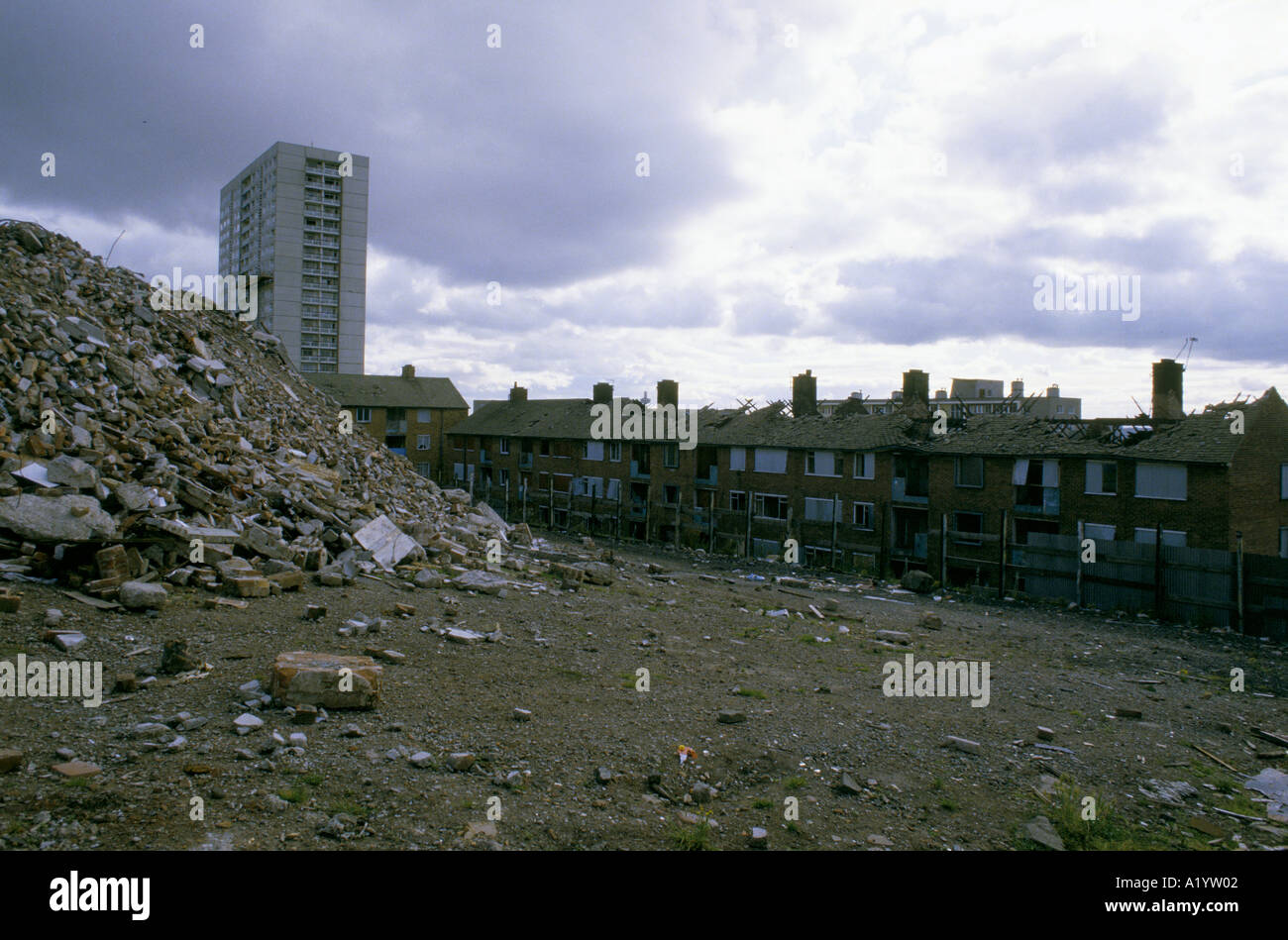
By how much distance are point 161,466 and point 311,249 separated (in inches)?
2829

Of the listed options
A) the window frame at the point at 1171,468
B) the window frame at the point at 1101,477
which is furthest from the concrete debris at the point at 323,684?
the window frame at the point at 1101,477

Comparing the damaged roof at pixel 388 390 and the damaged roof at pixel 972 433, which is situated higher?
the damaged roof at pixel 388 390

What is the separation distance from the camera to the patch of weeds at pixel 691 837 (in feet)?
20.5

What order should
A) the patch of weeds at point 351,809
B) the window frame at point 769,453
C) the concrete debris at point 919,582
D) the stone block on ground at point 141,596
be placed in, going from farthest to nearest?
the window frame at point 769,453, the concrete debris at point 919,582, the stone block on ground at point 141,596, the patch of weeds at point 351,809

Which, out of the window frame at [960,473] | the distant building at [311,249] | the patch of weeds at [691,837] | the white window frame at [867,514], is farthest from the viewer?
the distant building at [311,249]

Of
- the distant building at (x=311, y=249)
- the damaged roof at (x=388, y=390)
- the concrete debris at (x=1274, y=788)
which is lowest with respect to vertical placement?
the concrete debris at (x=1274, y=788)

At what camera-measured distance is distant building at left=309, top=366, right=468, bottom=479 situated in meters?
62.4

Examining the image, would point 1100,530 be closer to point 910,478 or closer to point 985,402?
Result: point 910,478

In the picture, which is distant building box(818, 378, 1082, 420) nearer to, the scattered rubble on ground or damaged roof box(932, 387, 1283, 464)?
damaged roof box(932, 387, 1283, 464)

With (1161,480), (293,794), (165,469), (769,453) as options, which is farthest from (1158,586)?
(165,469)

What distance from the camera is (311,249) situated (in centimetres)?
7638

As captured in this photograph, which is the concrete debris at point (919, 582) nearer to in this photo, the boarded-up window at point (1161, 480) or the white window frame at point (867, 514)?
the white window frame at point (867, 514)

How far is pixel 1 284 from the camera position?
16031mm

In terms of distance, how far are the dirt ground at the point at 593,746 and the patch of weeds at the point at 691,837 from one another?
0.04 meters
